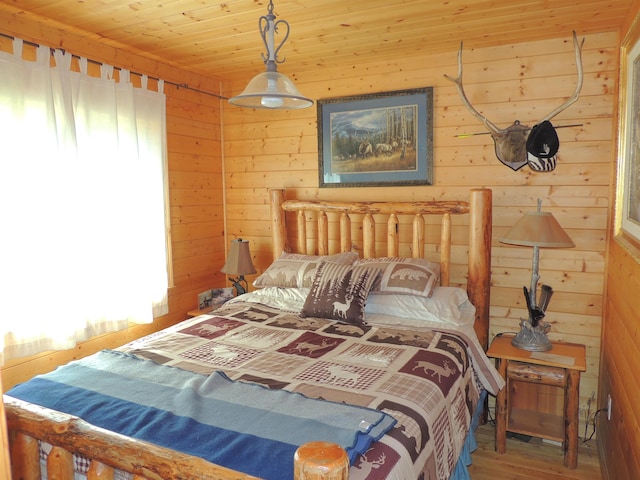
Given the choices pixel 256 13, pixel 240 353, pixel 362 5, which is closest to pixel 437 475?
pixel 240 353

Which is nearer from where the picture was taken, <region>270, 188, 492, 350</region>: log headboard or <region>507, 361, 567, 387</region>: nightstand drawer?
<region>507, 361, 567, 387</region>: nightstand drawer

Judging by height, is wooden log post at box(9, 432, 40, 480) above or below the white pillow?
below

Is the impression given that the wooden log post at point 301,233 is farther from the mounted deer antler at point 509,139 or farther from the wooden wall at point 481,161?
the mounted deer antler at point 509,139

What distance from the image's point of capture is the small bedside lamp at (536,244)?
8.20ft

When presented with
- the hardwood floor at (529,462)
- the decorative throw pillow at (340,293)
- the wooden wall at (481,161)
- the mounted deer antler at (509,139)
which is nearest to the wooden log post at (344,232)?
the wooden wall at (481,161)

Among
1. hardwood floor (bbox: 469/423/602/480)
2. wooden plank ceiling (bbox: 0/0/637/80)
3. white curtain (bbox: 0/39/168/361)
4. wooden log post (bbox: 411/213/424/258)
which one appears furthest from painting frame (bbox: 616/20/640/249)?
white curtain (bbox: 0/39/168/361)

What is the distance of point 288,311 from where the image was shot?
9.47ft

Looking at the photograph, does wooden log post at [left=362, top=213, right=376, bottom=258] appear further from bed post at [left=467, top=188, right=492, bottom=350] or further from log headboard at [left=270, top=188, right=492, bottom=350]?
bed post at [left=467, top=188, right=492, bottom=350]

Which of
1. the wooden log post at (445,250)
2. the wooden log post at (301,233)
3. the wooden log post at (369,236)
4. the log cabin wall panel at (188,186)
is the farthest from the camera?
the wooden log post at (301,233)

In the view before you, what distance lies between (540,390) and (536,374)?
0.93 feet

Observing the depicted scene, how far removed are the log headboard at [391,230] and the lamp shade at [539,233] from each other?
266 mm

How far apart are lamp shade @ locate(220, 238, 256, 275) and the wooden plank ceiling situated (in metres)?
1.33

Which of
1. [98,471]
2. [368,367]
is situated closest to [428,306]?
[368,367]

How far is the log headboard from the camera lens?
2.83 metres
